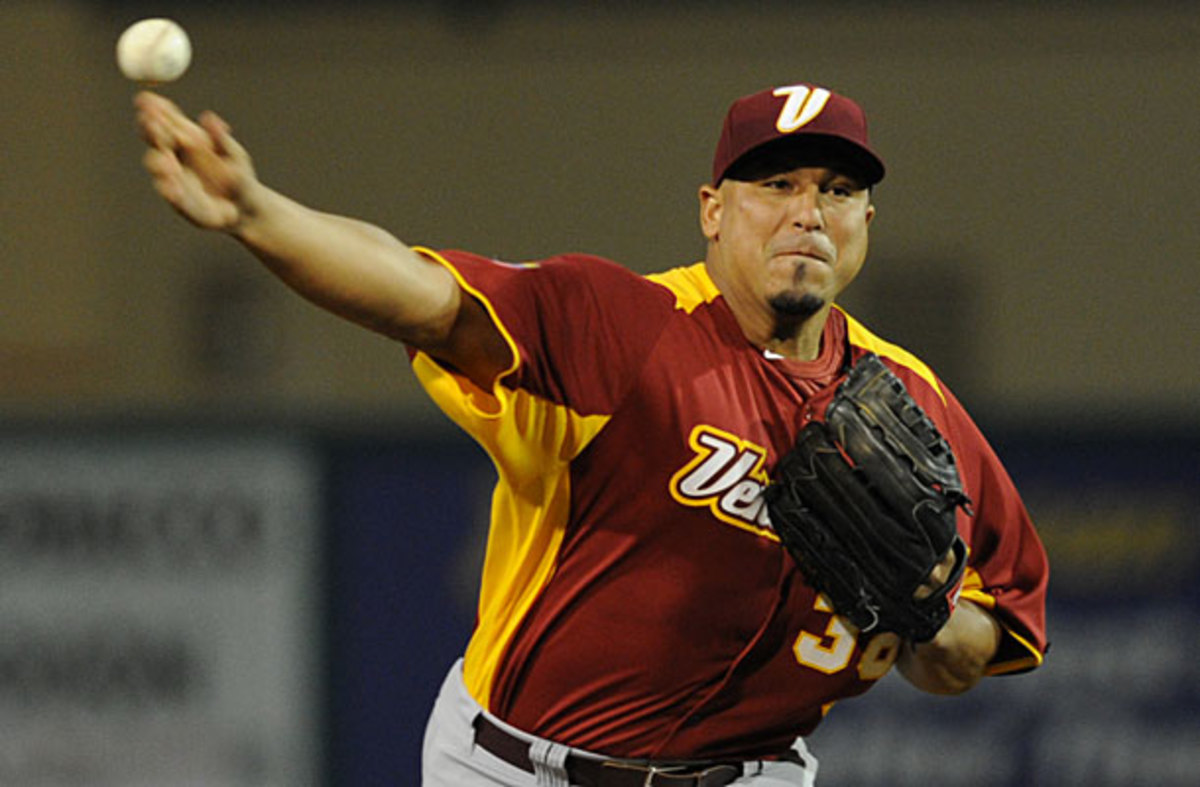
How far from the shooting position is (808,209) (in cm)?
281

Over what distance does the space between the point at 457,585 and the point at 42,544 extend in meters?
1.08

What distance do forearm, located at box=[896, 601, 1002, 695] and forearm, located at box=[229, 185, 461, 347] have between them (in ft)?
3.75

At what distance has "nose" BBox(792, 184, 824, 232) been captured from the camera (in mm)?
2805

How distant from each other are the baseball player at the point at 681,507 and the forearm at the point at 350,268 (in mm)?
183

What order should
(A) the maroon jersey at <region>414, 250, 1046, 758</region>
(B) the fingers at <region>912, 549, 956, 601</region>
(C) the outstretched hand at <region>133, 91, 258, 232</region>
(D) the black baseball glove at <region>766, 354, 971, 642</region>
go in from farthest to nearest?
(B) the fingers at <region>912, 549, 956, 601</region> → (D) the black baseball glove at <region>766, 354, 971, 642</region> → (A) the maroon jersey at <region>414, 250, 1046, 758</region> → (C) the outstretched hand at <region>133, 91, 258, 232</region>

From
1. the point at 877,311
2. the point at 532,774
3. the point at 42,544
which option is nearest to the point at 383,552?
the point at 42,544

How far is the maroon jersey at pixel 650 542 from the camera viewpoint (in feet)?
8.64

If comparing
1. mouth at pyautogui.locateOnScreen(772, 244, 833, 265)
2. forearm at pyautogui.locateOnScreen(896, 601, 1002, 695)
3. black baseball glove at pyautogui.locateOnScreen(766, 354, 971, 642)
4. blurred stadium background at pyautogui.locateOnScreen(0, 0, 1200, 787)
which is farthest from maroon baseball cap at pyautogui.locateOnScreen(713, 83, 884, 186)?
blurred stadium background at pyautogui.locateOnScreen(0, 0, 1200, 787)

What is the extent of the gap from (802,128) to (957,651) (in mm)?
901

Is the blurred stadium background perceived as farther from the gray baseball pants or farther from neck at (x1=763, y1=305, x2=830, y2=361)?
neck at (x1=763, y1=305, x2=830, y2=361)

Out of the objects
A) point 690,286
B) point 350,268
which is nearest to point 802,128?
point 690,286

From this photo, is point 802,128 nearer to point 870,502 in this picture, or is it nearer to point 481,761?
point 870,502

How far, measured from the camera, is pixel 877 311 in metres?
8.88

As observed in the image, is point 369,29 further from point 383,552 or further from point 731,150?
point 731,150
